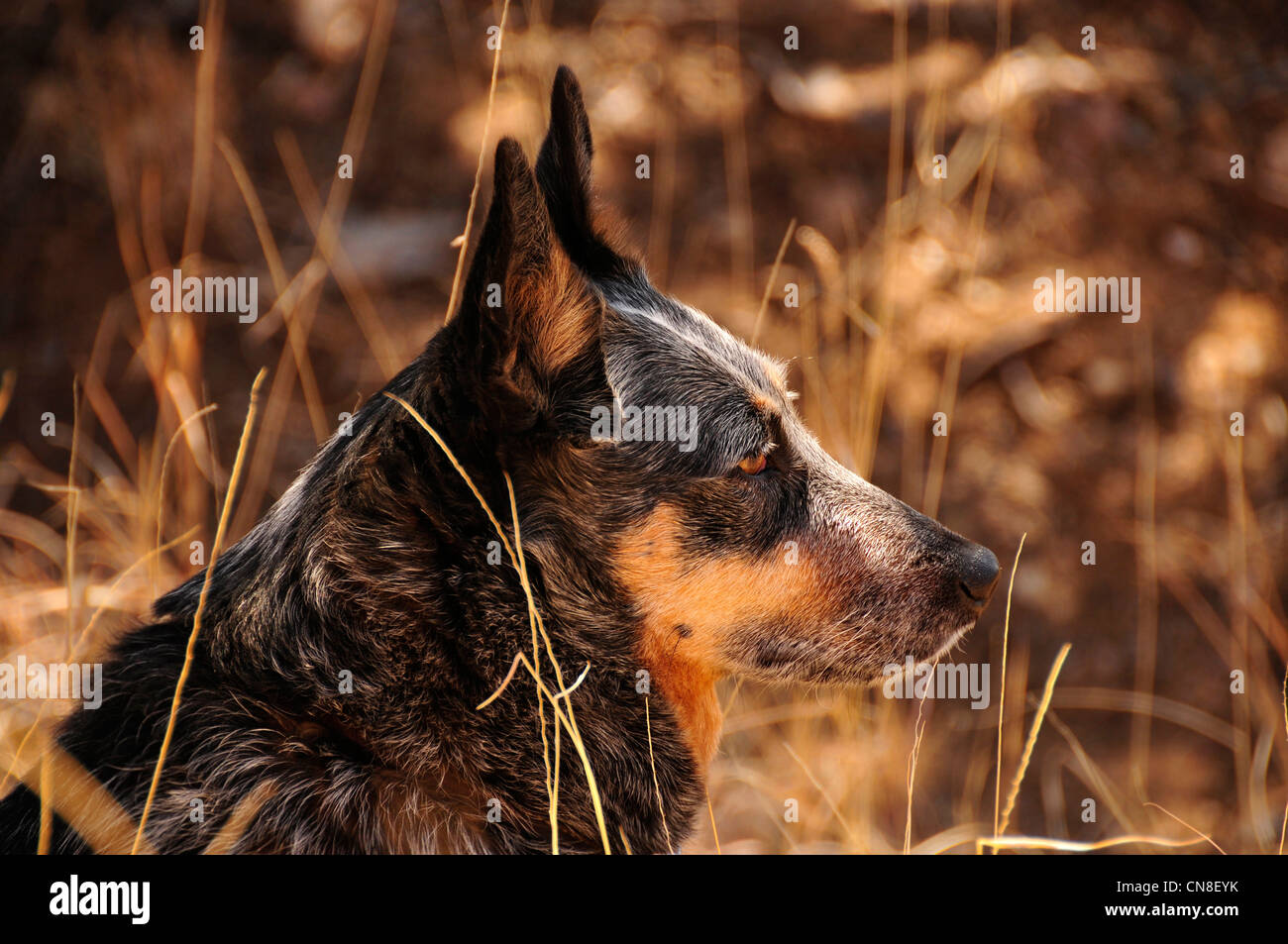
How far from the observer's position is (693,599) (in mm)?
2785

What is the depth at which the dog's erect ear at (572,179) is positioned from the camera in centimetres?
325

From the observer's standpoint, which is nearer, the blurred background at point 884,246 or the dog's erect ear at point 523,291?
the dog's erect ear at point 523,291

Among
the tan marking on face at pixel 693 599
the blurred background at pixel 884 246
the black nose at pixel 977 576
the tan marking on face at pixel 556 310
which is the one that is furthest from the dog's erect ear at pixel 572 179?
the blurred background at pixel 884 246

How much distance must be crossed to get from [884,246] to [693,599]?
158 inches

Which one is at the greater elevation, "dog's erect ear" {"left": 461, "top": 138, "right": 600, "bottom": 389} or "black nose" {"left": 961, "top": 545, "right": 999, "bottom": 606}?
"dog's erect ear" {"left": 461, "top": 138, "right": 600, "bottom": 389}

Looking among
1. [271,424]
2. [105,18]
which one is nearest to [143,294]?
[271,424]

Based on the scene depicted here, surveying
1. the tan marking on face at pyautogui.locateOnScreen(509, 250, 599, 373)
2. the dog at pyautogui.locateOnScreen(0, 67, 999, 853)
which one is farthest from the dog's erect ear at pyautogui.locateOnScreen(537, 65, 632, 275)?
the tan marking on face at pyautogui.locateOnScreen(509, 250, 599, 373)

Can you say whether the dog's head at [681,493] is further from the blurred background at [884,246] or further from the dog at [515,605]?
the blurred background at [884,246]

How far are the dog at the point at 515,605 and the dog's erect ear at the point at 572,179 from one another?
0.35 metres

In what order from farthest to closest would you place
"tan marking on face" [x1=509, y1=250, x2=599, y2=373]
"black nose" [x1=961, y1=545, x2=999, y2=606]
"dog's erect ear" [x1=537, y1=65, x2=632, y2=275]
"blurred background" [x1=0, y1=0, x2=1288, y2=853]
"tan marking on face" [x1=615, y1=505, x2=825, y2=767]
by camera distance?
"blurred background" [x1=0, y1=0, x2=1288, y2=853], "dog's erect ear" [x1=537, y1=65, x2=632, y2=275], "black nose" [x1=961, y1=545, x2=999, y2=606], "tan marking on face" [x1=615, y1=505, x2=825, y2=767], "tan marking on face" [x1=509, y1=250, x2=599, y2=373]

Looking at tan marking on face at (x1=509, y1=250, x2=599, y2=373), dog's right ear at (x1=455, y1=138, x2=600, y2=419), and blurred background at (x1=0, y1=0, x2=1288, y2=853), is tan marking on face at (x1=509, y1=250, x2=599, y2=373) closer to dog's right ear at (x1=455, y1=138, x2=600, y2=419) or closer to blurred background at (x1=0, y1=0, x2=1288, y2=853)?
dog's right ear at (x1=455, y1=138, x2=600, y2=419)

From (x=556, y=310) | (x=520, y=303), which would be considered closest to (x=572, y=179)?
(x=556, y=310)

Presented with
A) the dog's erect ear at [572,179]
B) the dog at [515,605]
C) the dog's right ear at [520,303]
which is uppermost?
the dog's erect ear at [572,179]

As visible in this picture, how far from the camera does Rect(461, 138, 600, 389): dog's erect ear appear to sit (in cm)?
231
